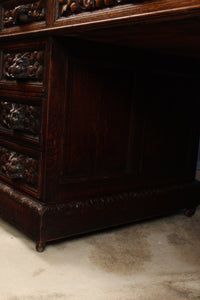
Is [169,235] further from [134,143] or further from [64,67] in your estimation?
[64,67]

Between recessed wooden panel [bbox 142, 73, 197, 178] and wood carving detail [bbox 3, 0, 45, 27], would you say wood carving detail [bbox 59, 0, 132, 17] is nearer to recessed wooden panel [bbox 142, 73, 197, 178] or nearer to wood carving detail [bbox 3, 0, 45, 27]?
wood carving detail [bbox 3, 0, 45, 27]

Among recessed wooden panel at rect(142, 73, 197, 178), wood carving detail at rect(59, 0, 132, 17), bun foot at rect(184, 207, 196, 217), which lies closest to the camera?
wood carving detail at rect(59, 0, 132, 17)

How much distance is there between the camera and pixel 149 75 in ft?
4.68

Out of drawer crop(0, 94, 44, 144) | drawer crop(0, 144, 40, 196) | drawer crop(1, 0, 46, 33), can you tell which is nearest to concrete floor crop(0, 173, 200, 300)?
drawer crop(0, 144, 40, 196)

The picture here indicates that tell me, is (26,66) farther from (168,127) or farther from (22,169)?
(168,127)

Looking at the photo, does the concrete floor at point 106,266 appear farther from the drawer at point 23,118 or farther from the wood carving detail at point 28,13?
the wood carving detail at point 28,13

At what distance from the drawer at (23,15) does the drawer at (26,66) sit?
60 millimetres

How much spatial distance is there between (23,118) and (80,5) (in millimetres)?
432

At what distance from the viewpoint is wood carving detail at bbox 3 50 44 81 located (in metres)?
1.22

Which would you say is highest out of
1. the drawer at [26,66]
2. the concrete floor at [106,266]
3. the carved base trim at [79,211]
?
the drawer at [26,66]

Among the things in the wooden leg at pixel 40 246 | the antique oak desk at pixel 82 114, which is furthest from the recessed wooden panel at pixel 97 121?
the wooden leg at pixel 40 246

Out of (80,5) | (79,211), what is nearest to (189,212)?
(79,211)

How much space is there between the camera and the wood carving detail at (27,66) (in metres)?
1.22

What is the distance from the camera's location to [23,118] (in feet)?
4.25
